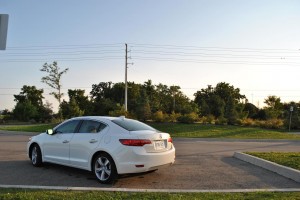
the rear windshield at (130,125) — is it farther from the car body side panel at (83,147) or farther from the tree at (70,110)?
the tree at (70,110)

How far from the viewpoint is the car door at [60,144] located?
894 cm

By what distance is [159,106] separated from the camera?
45812mm

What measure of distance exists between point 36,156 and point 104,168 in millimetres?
2797

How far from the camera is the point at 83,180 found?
320 inches

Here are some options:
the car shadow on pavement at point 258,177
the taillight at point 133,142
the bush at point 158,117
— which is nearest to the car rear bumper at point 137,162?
the taillight at point 133,142

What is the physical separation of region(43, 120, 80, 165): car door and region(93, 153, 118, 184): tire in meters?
1.11

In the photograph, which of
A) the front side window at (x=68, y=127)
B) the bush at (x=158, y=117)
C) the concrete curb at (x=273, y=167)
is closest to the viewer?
the concrete curb at (x=273, y=167)

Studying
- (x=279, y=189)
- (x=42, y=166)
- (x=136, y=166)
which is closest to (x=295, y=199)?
(x=279, y=189)

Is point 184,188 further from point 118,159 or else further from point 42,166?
point 42,166

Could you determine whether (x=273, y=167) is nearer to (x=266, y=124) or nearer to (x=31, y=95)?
(x=266, y=124)

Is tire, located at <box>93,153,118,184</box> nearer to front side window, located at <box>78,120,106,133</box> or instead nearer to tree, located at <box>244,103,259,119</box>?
front side window, located at <box>78,120,106,133</box>

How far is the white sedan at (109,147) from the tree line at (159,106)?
1998 cm

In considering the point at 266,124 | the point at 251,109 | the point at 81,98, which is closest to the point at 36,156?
the point at 266,124

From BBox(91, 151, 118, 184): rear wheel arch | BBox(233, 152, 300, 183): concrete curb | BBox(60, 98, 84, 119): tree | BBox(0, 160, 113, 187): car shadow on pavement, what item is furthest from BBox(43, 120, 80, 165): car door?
BBox(60, 98, 84, 119): tree
